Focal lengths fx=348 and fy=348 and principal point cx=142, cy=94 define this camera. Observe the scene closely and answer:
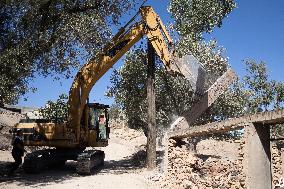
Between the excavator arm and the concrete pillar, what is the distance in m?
10.1

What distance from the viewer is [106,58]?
15641mm

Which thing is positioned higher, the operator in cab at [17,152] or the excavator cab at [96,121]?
the excavator cab at [96,121]

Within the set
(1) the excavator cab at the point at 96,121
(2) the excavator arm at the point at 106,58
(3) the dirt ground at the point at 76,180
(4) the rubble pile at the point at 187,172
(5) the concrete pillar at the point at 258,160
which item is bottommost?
(3) the dirt ground at the point at 76,180

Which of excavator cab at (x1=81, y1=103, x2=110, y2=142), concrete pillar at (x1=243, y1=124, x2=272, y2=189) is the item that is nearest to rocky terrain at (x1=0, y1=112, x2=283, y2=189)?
concrete pillar at (x1=243, y1=124, x2=272, y2=189)

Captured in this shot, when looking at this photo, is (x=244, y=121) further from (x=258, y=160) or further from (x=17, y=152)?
(x=17, y=152)

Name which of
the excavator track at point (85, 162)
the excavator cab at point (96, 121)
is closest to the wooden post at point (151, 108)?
the excavator cab at point (96, 121)

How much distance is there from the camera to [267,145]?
5.71 metres

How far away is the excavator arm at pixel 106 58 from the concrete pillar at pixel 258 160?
33.2 ft

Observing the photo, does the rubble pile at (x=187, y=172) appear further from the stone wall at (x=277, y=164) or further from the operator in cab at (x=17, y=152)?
the operator in cab at (x=17, y=152)

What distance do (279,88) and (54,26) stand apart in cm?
2990

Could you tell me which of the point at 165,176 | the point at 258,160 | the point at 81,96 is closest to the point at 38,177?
the point at 81,96

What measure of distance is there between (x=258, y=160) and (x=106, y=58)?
35.8 feet

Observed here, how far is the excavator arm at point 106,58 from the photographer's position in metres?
15.5

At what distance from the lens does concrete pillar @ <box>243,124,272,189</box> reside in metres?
5.66
